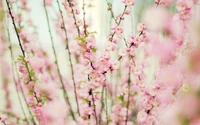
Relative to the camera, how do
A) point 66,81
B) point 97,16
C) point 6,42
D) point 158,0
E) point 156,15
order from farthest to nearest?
point 97,16
point 6,42
point 66,81
point 158,0
point 156,15

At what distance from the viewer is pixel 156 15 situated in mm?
382

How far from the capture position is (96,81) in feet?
3.19

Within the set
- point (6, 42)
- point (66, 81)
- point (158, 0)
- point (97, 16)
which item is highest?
point (97, 16)

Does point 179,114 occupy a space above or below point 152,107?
below

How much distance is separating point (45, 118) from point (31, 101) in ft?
0.33

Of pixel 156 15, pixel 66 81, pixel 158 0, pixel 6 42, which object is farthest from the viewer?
pixel 6 42

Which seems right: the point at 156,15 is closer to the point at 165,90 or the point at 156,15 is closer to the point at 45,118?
the point at 165,90

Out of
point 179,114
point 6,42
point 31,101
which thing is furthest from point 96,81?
point 6,42

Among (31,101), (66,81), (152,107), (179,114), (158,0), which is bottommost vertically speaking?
(179,114)

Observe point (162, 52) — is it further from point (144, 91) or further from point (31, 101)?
point (31, 101)

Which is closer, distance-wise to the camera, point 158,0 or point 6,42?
point 158,0

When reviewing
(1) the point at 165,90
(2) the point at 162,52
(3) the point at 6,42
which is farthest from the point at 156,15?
(3) the point at 6,42

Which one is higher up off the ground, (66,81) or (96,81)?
(66,81)

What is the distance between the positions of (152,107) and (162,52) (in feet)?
1.82
